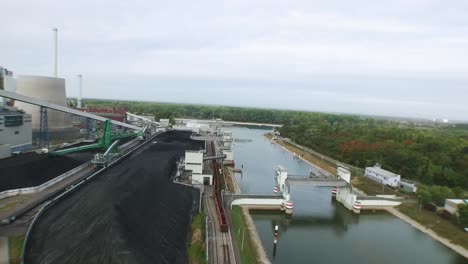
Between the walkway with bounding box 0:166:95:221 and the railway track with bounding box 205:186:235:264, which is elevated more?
the walkway with bounding box 0:166:95:221

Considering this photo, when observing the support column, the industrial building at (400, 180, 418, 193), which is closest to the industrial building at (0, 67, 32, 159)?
the support column

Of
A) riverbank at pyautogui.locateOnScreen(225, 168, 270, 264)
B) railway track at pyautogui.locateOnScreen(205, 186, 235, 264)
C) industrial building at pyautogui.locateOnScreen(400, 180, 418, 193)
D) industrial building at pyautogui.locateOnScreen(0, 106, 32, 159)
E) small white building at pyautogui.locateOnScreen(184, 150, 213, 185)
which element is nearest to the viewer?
railway track at pyautogui.locateOnScreen(205, 186, 235, 264)

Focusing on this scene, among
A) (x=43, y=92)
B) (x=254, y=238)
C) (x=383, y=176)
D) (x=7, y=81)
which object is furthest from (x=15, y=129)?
(x=383, y=176)

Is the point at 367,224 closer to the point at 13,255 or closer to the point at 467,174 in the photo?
the point at 467,174

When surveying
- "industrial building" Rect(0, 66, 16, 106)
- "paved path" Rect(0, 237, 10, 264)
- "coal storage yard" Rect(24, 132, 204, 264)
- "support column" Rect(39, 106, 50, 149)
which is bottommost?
"paved path" Rect(0, 237, 10, 264)

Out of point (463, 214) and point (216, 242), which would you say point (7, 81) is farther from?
point (463, 214)

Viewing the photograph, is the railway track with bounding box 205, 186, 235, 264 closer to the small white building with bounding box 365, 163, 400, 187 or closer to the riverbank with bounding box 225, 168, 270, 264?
the riverbank with bounding box 225, 168, 270, 264

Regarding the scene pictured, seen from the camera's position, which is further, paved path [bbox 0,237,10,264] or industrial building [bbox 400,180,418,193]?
industrial building [bbox 400,180,418,193]

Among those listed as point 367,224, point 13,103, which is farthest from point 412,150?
point 13,103

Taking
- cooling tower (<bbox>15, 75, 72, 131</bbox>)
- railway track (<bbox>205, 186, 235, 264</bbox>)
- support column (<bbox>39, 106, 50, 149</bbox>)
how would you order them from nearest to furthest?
1. railway track (<bbox>205, 186, 235, 264</bbox>)
2. support column (<bbox>39, 106, 50, 149</bbox>)
3. cooling tower (<bbox>15, 75, 72, 131</bbox>)
